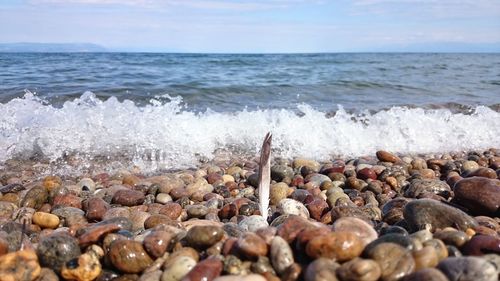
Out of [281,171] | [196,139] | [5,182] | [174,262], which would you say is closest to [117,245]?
[174,262]

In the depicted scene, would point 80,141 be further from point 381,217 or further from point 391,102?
point 391,102

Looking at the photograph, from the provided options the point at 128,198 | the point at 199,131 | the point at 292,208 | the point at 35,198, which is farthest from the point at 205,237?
the point at 199,131

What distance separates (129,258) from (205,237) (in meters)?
0.44

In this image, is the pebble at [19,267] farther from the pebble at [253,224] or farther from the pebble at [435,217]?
the pebble at [435,217]

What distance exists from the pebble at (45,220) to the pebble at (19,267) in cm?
129

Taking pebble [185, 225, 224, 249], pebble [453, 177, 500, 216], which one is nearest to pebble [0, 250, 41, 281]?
pebble [185, 225, 224, 249]

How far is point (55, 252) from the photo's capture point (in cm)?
251

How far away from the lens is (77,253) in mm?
2580

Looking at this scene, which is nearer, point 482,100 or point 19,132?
point 19,132

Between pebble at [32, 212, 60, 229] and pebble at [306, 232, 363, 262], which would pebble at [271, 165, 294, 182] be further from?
pebble at [306, 232, 363, 262]

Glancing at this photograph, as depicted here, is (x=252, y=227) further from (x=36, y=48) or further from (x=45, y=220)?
(x=36, y=48)

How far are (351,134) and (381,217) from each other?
12.0ft

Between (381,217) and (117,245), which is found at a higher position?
(117,245)

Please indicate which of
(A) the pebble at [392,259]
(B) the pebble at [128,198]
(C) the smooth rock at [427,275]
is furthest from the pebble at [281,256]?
(B) the pebble at [128,198]
